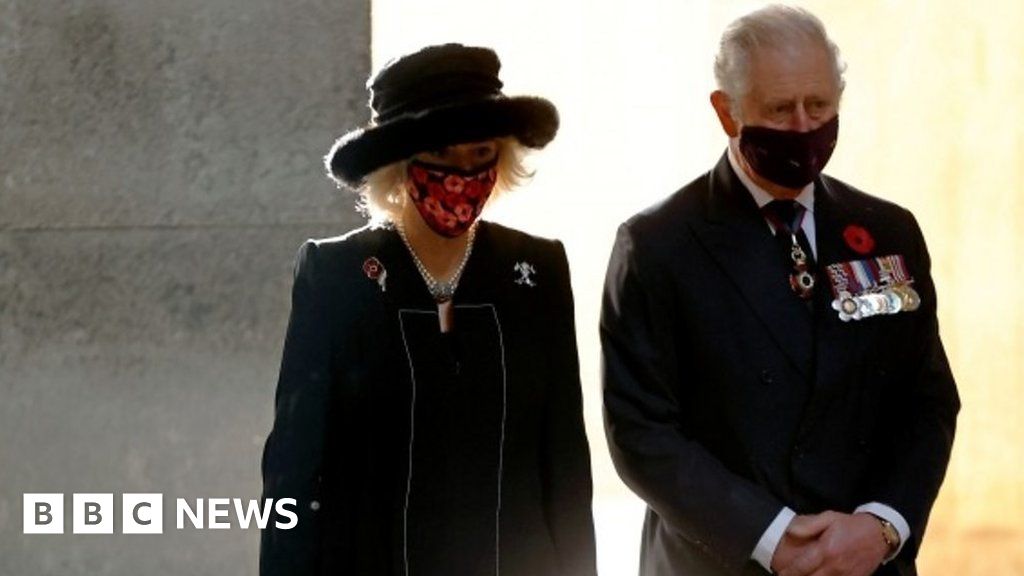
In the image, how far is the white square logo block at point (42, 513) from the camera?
605 centimetres

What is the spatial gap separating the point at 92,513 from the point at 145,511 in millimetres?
153

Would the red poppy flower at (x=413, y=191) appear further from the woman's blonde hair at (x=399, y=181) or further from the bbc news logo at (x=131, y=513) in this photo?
the bbc news logo at (x=131, y=513)

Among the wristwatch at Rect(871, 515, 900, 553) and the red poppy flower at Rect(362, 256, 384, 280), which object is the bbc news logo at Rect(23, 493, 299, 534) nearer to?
the red poppy flower at Rect(362, 256, 384, 280)

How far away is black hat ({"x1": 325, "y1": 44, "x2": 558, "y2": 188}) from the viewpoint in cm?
417

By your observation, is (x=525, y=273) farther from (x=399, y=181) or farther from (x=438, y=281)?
(x=399, y=181)

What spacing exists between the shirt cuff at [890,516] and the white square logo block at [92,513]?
2.35 metres

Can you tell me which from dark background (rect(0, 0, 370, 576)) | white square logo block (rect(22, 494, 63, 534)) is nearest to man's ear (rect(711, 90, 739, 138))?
dark background (rect(0, 0, 370, 576))

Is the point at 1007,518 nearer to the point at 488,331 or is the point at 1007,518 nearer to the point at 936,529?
the point at 936,529

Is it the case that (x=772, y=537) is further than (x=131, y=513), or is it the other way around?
(x=131, y=513)

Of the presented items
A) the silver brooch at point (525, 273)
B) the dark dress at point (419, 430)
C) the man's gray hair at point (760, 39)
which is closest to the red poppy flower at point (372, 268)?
the dark dress at point (419, 430)

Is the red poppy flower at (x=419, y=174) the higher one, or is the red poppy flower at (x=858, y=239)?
the red poppy flower at (x=419, y=174)

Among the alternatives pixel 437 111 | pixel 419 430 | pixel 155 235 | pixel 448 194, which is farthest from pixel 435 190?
pixel 155 235

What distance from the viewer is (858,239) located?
179 inches

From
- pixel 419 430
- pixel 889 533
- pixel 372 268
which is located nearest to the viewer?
pixel 419 430
